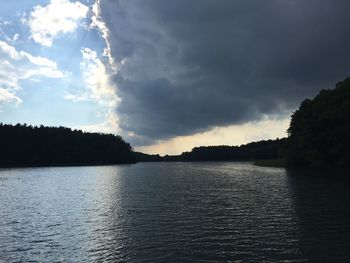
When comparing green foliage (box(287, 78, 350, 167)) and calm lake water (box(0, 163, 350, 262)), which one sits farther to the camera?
green foliage (box(287, 78, 350, 167))

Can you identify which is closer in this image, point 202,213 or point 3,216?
point 202,213

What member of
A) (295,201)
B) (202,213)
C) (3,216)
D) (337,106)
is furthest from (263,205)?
(337,106)

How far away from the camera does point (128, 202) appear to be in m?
55.9

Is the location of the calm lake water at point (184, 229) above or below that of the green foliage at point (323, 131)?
below

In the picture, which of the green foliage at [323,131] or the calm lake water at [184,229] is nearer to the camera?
the calm lake water at [184,229]

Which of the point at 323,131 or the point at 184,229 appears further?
the point at 323,131

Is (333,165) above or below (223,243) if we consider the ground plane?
above

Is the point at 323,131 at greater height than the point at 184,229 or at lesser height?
greater

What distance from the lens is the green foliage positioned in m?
116

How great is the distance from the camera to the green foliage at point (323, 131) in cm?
11588

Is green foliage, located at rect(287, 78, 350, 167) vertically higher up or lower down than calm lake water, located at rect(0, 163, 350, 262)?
higher up

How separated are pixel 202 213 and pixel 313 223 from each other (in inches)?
481

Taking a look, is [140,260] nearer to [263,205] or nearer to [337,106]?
[263,205]

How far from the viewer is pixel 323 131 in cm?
12344
